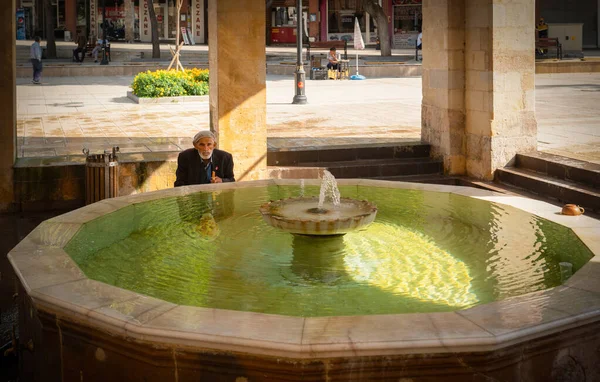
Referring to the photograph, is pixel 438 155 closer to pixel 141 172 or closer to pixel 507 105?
pixel 507 105

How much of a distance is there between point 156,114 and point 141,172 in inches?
259

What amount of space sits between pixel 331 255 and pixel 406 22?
142 feet

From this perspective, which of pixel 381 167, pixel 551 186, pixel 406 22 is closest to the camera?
pixel 551 186

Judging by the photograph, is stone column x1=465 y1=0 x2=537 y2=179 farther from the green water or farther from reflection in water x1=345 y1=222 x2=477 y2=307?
reflection in water x1=345 y1=222 x2=477 y2=307

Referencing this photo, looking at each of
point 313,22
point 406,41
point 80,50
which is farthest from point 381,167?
point 313,22

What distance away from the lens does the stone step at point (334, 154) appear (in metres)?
12.3

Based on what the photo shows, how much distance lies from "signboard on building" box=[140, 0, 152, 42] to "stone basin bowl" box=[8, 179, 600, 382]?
47118 mm

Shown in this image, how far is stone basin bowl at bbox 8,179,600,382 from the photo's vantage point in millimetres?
4055

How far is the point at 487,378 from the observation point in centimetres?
418

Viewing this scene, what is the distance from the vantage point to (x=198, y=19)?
50125mm

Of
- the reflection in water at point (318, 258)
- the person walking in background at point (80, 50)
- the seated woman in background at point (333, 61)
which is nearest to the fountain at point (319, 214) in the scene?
the reflection in water at point (318, 258)

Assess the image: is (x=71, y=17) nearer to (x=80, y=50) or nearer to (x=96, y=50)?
(x=96, y=50)

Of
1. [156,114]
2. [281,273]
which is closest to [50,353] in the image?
[281,273]

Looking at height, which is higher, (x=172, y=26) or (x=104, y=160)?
(x=172, y=26)
